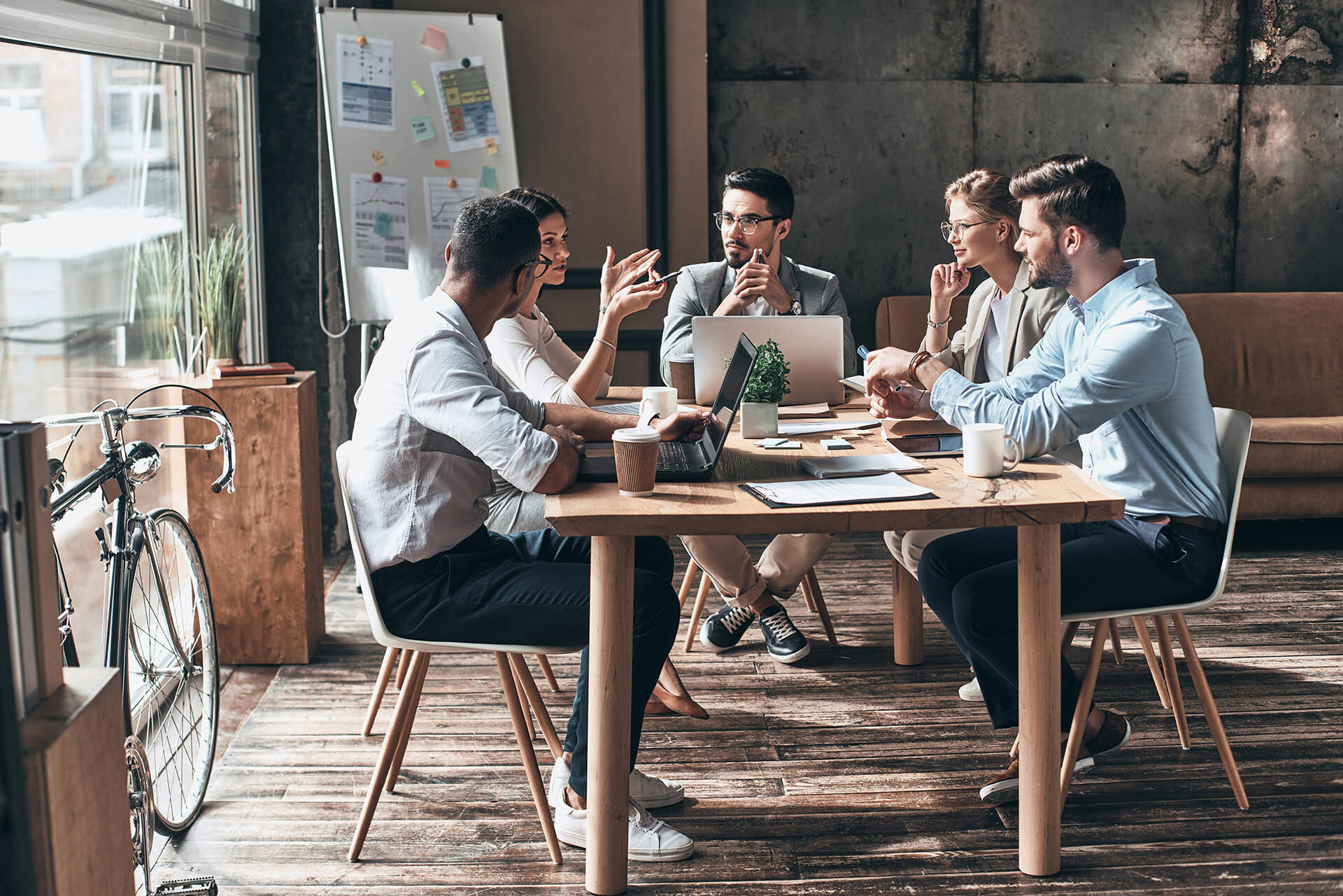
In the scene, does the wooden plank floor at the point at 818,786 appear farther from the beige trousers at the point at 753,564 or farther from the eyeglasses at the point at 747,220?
the eyeglasses at the point at 747,220

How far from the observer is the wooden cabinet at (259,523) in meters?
3.33

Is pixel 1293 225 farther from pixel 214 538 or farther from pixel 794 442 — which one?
pixel 214 538

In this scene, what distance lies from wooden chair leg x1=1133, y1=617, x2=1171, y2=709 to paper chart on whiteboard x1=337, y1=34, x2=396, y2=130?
115 inches

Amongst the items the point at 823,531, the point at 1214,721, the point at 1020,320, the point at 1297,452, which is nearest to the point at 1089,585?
the point at 1214,721

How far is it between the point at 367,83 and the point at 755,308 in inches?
64.8

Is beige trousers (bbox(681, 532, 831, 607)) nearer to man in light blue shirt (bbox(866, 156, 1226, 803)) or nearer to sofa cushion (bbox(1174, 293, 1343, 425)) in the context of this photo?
man in light blue shirt (bbox(866, 156, 1226, 803))

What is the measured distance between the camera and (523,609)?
7.36 feet

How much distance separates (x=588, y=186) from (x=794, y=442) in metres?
2.61

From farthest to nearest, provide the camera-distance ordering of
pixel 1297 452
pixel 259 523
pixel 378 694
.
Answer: pixel 1297 452, pixel 259 523, pixel 378 694

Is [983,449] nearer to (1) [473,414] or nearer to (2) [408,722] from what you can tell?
(1) [473,414]

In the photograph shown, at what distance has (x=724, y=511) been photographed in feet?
6.70

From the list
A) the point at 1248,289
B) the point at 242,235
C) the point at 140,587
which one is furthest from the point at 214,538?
the point at 1248,289

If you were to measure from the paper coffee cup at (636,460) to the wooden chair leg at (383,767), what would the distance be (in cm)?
57

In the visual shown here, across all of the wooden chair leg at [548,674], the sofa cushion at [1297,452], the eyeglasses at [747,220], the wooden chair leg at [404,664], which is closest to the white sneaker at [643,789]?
the wooden chair leg at [404,664]
